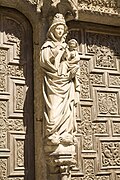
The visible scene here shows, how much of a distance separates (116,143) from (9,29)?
161 cm

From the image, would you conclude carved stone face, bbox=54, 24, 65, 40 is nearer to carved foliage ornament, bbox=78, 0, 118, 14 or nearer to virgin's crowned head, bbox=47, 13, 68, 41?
virgin's crowned head, bbox=47, 13, 68, 41

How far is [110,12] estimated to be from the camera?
4223 millimetres

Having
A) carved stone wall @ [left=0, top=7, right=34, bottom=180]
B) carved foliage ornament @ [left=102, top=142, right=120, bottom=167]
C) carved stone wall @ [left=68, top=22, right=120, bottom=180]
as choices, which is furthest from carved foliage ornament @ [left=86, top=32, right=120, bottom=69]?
carved foliage ornament @ [left=102, top=142, right=120, bottom=167]

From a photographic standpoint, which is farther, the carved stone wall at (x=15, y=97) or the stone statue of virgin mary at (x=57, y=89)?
the carved stone wall at (x=15, y=97)

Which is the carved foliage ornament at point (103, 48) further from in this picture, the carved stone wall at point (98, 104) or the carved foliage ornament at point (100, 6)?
the carved foliage ornament at point (100, 6)

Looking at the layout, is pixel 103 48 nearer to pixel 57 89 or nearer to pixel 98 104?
pixel 98 104

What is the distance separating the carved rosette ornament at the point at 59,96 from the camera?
334cm

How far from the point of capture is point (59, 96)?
3.48 meters

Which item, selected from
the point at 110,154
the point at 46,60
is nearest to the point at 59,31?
the point at 46,60

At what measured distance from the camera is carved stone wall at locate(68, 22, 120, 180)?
3.93 metres

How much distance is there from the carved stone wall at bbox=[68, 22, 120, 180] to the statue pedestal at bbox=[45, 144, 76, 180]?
457mm

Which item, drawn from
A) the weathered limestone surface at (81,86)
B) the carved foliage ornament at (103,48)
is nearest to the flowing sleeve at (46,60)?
the weathered limestone surface at (81,86)

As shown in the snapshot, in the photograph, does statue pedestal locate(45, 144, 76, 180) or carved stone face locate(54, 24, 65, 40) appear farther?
carved stone face locate(54, 24, 65, 40)

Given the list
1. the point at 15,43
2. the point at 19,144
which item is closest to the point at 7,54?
the point at 15,43
